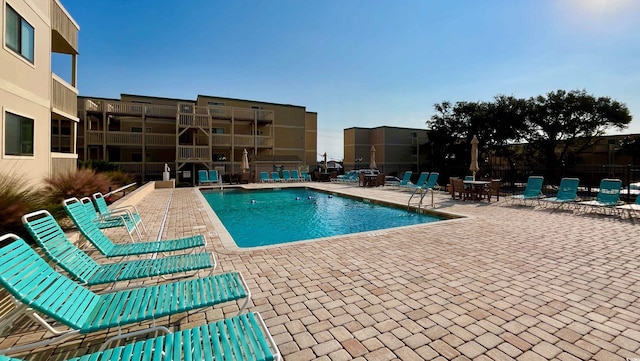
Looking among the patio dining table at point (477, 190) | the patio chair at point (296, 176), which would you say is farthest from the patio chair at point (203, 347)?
the patio chair at point (296, 176)

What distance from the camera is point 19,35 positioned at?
7.55 meters

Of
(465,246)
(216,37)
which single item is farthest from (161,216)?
(216,37)

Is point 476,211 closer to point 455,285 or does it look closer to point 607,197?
point 607,197

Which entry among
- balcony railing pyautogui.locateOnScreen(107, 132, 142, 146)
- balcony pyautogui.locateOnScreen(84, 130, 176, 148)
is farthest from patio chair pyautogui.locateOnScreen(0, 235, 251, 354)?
balcony railing pyautogui.locateOnScreen(107, 132, 142, 146)

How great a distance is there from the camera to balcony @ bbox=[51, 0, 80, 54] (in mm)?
9555

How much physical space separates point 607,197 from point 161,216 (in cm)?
1335

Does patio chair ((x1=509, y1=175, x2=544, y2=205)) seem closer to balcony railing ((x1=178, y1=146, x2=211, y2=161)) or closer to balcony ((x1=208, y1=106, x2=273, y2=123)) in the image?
balcony railing ((x1=178, y1=146, x2=211, y2=161))

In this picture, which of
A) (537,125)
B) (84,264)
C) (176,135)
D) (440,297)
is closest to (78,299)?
(84,264)

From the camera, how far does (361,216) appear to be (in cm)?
1067

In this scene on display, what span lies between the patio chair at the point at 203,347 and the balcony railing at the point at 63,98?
1100 cm

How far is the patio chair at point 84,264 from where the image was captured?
2.88 m

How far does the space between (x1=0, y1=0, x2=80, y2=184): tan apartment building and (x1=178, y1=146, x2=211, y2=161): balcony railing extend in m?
12.0

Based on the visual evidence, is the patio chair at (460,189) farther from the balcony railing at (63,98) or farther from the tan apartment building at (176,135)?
the balcony railing at (63,98)

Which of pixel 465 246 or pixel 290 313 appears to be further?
pixel 465 246
